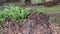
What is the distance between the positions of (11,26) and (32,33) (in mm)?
348

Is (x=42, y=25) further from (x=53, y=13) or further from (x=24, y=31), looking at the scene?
(x=53, y=13)

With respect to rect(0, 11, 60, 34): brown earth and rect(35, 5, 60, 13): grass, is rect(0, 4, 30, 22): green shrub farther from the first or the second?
rect(0, 11, 60, 34): brown earth

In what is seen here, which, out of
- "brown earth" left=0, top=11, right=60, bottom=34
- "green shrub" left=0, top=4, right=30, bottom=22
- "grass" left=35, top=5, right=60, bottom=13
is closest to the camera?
"brown earth" left=0, top=11, right=60, bottom=34

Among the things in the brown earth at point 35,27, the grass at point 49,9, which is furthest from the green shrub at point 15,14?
the brown earth at point 35,27

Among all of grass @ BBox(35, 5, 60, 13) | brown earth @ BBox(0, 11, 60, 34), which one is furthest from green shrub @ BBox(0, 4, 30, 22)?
brown earth @ BBox(0, 11, 60, 34)

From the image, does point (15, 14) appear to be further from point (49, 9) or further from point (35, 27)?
point (35, 27)

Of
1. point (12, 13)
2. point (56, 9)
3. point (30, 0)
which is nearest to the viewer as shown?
point (12, 13)

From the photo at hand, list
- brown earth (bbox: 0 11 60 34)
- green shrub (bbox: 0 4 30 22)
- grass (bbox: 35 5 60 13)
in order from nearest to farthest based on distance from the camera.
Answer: brown earth (bbox: 0 11 60 34) → green shrub (bbox: 0 4 30 22) → grass (bbox: 35 5 60 13)

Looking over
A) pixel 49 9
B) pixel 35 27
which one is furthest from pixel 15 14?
pixel 35 27

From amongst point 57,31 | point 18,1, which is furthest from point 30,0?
point 57,31

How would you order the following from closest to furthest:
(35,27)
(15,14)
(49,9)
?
(35,27) < (15,14) < (49,9)

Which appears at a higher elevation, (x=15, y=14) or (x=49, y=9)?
(x=15, y=14)

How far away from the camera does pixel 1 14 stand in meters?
4.82

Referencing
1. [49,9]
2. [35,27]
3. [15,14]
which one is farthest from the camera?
[49,9]
